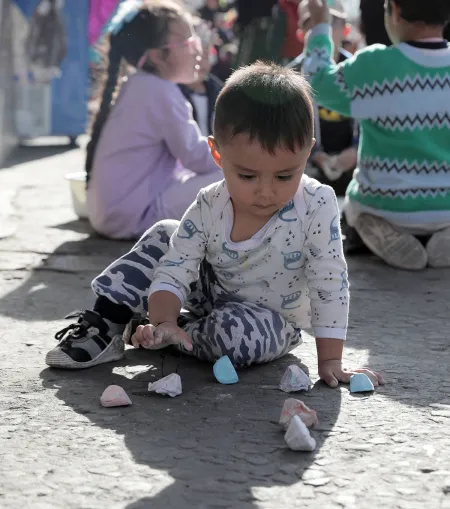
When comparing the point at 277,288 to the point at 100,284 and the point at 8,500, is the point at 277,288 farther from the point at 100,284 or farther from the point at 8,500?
the point at 8,500

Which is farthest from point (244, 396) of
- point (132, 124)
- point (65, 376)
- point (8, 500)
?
point (132, 124)

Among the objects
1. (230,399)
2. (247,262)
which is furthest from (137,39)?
(230,399)

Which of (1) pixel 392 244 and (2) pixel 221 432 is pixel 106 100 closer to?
(1) pixel 392 244

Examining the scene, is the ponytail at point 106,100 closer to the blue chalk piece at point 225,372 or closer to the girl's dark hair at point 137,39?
the girl's dark hair at point 137,39

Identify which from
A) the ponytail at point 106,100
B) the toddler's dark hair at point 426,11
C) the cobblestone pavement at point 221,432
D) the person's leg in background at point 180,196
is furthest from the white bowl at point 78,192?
the toddler's dark hair at point 426,11

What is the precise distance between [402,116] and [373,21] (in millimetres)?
1286

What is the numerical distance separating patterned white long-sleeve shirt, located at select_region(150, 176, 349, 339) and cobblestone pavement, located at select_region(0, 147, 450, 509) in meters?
0.17

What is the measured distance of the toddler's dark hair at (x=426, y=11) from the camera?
3340mm

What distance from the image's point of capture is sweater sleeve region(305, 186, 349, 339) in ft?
6.95

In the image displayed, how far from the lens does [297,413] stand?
179 cm

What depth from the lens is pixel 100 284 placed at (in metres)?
2.32

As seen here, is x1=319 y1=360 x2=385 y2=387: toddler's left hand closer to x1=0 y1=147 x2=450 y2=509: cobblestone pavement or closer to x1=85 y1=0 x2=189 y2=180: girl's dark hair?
x1=0 y1=147 x2=450 y2=509: cobblestone pavement

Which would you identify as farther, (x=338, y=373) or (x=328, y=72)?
(x=328, y=72)

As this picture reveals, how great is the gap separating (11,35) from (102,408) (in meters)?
6.14
